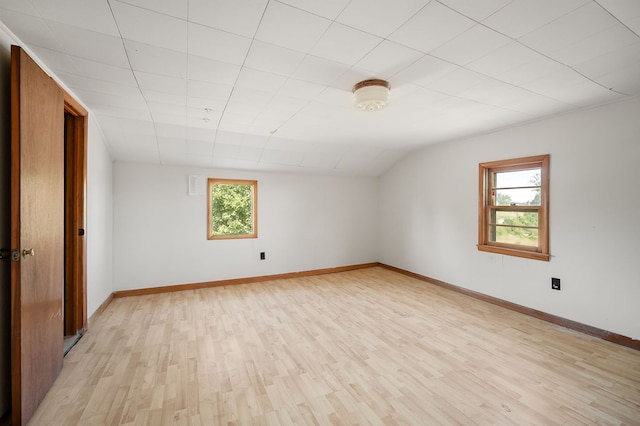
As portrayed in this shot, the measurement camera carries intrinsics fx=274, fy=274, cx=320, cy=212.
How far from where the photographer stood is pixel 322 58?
1.87m

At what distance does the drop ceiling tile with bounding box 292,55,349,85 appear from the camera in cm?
→ 192

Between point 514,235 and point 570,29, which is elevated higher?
point 570,29

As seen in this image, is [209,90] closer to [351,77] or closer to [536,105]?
[351,77]

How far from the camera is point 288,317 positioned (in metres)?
3.23

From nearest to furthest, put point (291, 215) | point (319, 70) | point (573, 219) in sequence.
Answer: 1. point (319, 70)
2. point (573, 219)
3. point (291, 215)

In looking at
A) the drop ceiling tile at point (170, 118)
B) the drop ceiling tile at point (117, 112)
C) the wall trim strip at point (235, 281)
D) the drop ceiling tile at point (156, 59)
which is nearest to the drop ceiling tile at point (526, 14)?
the drop ceiling tile at point (156, 59)

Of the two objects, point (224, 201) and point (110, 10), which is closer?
point (110, 10)

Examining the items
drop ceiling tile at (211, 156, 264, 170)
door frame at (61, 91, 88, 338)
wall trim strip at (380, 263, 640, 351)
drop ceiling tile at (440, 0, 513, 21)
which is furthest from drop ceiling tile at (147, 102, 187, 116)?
wall trim strip at (380, 263, 640, 351)

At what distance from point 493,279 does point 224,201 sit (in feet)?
13.9

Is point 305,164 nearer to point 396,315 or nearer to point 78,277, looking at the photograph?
point 396,315

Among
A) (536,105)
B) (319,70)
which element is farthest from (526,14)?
(536,105)

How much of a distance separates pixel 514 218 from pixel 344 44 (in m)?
3.21

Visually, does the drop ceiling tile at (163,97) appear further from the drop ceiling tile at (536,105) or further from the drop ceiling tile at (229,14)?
the drop ceiling tile at (536,105)

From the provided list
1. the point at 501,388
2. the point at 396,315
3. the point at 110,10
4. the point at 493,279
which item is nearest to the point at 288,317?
the point at 396,315
